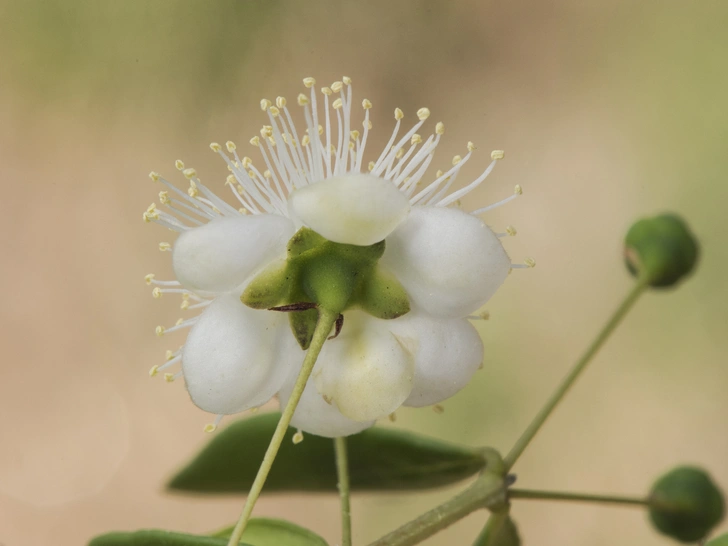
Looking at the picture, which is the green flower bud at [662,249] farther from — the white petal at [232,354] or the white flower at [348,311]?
the white petal at [232,354]

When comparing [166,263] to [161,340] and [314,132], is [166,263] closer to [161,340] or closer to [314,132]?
[161,340]

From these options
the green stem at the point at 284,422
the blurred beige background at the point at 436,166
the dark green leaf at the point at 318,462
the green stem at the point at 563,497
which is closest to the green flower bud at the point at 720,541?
the green stem at the point at 563,497

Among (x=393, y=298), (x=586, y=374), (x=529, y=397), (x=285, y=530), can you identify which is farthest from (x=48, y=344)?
(x=393, y=298)

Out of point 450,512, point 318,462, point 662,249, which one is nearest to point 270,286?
point 450,512

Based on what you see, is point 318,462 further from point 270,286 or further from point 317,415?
point 270,286

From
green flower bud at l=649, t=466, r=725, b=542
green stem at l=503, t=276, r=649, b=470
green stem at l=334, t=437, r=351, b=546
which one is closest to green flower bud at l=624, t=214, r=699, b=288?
green stem at l=503, t=276, r=649, b=470
